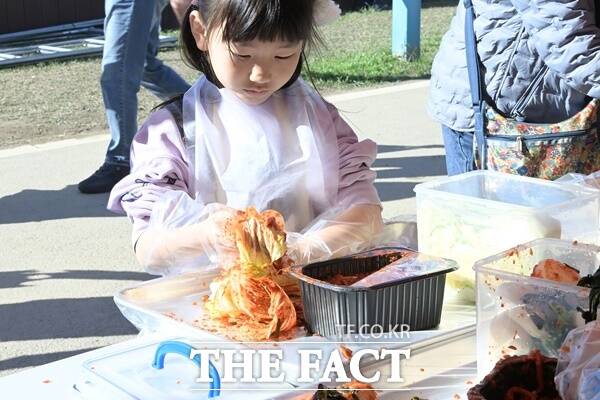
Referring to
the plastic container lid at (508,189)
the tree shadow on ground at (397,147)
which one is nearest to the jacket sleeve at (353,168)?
the plastic container lid at (508,189)

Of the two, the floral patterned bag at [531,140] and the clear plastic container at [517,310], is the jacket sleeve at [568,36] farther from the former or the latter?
the clear plastic container at [517,310]

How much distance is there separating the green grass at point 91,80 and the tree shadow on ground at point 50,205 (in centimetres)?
106

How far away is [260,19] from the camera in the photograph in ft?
5.86

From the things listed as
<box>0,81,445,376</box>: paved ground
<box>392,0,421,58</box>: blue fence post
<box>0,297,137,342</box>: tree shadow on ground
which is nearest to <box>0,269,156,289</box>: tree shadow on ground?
<box>0,81,445,376</box>: paved ground

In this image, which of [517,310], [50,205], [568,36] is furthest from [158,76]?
[517,310]

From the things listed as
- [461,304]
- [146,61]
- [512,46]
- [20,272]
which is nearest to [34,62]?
[146,61]

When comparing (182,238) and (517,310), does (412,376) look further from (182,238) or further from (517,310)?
(182,238)

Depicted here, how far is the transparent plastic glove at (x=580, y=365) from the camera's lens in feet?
3.78

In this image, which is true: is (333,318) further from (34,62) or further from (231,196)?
(34,62)

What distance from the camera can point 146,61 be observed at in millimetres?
5277

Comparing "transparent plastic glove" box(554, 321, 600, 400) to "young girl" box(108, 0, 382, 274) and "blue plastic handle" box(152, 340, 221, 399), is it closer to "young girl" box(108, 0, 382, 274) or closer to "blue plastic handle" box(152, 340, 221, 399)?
"blue plastic handle" box(152, 340, 221, 399)

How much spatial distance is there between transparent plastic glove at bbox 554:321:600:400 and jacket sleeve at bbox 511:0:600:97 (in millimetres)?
1229

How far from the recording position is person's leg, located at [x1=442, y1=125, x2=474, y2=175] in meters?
2.72

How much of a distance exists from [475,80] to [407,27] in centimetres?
609
